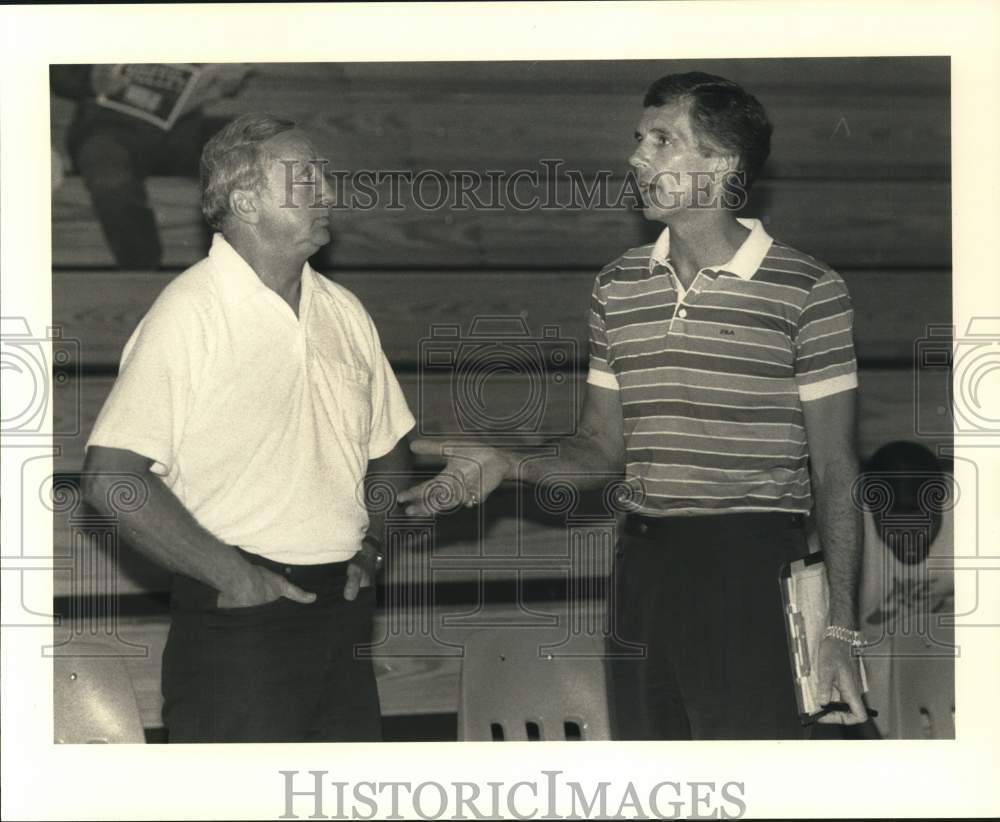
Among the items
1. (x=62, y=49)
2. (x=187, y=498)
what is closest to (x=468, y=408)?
(x=187, y=498)

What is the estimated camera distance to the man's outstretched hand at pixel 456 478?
7.53 ft

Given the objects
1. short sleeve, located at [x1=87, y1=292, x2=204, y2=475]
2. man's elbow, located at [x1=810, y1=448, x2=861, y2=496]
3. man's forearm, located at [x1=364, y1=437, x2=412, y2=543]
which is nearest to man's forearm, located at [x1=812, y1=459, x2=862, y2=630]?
man's elbow, located at [x1=810, y1=448, x2=861, y2=496]

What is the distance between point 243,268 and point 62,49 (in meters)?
0.54

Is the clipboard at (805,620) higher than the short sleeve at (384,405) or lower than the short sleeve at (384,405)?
lower

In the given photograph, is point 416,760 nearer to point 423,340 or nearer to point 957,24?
point 423,340

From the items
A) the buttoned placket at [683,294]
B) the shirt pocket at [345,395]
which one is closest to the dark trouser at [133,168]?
the shirt pocket at [345,395]

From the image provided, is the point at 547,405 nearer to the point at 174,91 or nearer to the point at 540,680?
the point at 540,680

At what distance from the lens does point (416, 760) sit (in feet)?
7.58

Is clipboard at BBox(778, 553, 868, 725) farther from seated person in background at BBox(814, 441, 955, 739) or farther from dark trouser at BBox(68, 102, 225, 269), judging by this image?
dark trouser at BBox(68, 102, 225, 269)

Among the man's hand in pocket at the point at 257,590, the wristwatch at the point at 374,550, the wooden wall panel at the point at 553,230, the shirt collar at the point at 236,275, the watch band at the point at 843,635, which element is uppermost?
the wooden wall panel at the point at 553,230

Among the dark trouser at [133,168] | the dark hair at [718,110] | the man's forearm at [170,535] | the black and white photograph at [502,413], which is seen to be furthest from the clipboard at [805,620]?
the dark trouser at [133,168]

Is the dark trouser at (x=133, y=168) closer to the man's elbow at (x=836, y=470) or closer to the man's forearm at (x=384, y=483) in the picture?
the man's forearm at (x=384, y=483)

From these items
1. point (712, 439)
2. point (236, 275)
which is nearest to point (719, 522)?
point (712, 439)

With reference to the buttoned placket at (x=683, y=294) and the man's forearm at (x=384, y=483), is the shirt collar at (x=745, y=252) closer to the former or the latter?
the buttoned placket at (x=683, y=294)
